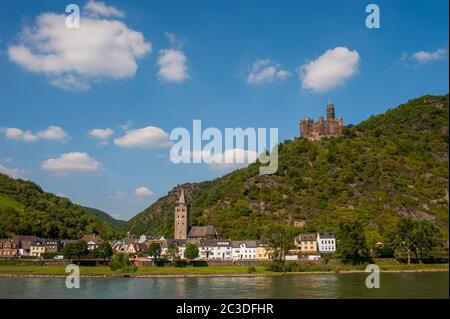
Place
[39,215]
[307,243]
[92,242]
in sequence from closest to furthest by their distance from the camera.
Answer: [307,243] < [92,242] < [39,215]

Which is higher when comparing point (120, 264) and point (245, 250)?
point (245, 250)

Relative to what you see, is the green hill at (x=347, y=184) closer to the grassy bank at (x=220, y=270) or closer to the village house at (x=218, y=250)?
the village house at (x=218, y=250)

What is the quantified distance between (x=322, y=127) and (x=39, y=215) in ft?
349

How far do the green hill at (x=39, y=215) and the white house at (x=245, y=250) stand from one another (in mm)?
57927

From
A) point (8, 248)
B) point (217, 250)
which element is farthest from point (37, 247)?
point (217, 250)

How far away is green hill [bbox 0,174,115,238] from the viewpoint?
131625 millimetres

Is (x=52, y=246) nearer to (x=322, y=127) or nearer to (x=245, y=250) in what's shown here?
(x=245, y=250)

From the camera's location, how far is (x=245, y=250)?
10806cm

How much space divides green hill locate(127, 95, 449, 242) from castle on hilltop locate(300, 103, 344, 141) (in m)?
4.23

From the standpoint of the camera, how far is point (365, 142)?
536 ft

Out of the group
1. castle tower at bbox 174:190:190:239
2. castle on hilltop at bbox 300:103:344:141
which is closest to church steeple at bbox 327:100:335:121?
castle on hilltop at bbox 300:103:344:141

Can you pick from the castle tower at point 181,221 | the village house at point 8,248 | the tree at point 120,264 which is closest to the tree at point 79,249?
the tree at point 120,264
